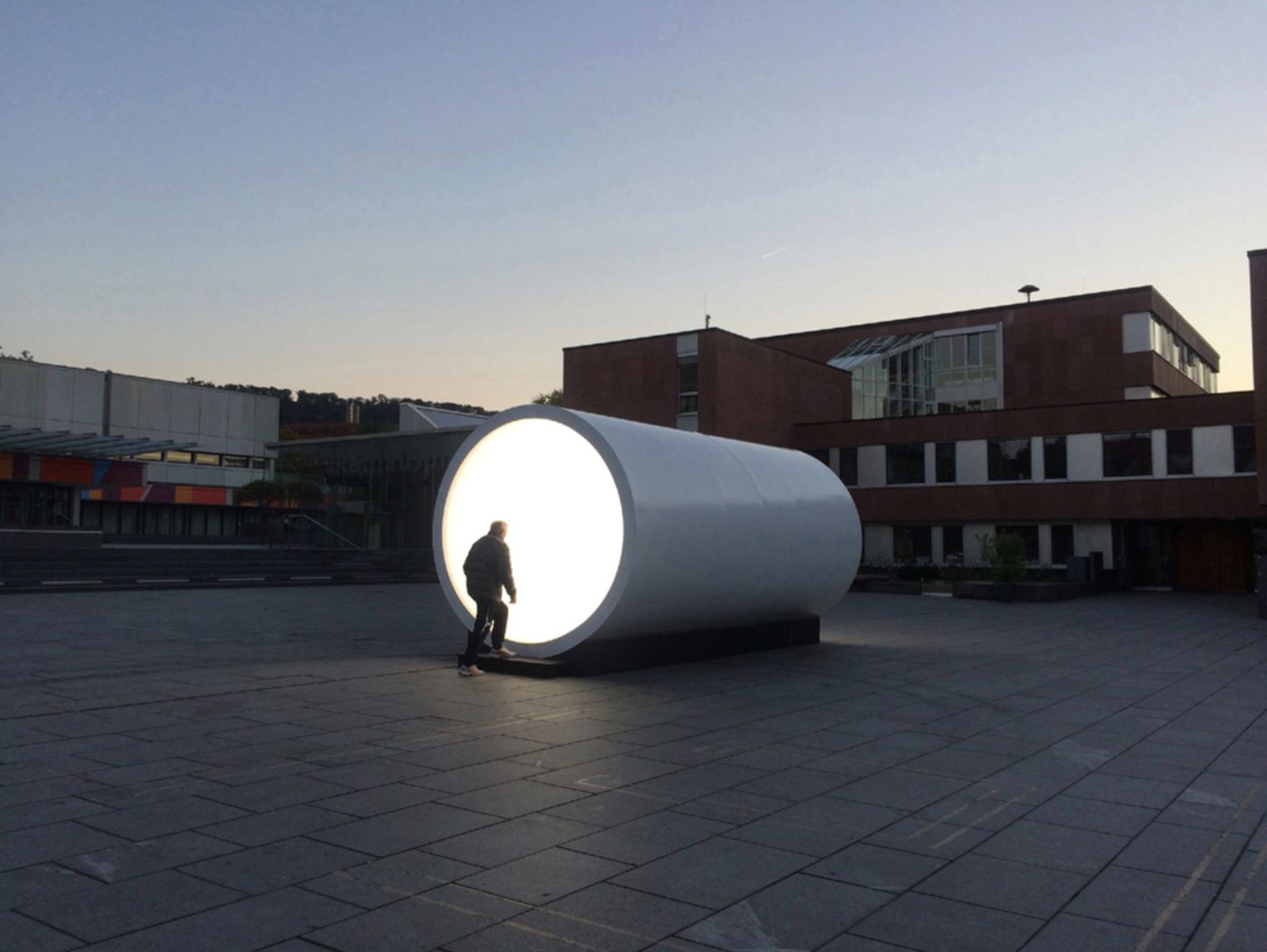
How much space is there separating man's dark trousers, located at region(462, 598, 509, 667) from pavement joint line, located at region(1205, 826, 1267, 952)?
830 cm

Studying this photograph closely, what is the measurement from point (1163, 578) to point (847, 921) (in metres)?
41.4

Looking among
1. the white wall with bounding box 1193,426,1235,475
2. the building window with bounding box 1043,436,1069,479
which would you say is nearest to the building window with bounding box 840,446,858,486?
the building window with bounding box 1043,436,1069,479

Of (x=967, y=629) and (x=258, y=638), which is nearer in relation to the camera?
(x=258, y=638)

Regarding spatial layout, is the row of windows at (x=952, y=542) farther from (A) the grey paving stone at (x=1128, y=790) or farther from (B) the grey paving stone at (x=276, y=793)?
(B) the grey paving stone at (x=276, y=793)

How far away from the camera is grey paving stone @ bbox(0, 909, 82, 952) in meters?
4.21

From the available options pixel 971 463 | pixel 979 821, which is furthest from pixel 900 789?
pixel 971 463

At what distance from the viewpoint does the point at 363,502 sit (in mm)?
56969

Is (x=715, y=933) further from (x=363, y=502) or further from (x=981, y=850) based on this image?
(x=363, y=502)

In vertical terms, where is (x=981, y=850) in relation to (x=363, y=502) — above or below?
below

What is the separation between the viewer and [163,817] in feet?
20.1

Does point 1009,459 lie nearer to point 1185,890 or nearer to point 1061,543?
point 1061,543

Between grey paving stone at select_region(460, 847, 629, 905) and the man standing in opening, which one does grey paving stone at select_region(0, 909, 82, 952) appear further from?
the man standing in opening

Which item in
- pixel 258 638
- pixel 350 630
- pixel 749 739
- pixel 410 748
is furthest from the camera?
pixel 350 630

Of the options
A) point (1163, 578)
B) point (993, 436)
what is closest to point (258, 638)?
point (993, 436)
